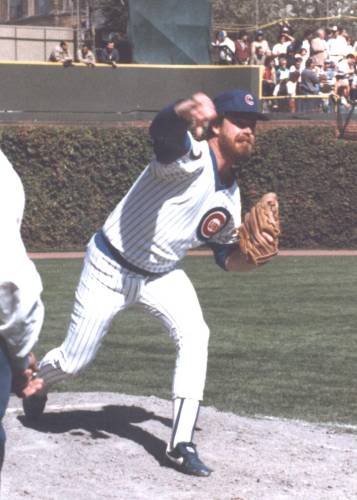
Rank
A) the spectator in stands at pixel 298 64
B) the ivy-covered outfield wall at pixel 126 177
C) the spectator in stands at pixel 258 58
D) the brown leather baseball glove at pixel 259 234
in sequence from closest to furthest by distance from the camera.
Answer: the brown leather baseball glove at pixel 259 234
the ivy-covered outfield wall at pixel 126 177
the spectator in stands at pixel 298 64
the spectator in stands at pixel 258 58

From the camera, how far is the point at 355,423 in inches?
296

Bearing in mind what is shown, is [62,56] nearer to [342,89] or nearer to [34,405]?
[342,89]

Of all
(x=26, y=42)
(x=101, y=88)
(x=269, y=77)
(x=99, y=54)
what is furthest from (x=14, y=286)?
(x=26, y=42)

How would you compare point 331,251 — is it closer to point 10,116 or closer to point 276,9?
point 10,116

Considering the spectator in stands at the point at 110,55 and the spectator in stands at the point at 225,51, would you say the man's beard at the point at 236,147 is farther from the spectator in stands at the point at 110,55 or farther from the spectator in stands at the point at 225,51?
the spectator in stands at the point at 225,51

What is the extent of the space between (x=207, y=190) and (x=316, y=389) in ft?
10.9

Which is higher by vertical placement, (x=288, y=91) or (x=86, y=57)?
(x=86, y=57)

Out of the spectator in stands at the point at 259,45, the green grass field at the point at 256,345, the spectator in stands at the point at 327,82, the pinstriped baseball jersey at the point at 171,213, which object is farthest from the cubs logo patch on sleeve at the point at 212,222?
the spectator in stands at the point at 259,45

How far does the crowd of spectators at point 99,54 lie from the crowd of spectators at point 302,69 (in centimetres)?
230

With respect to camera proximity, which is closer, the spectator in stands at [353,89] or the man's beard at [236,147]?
the man's beard at [236,147]

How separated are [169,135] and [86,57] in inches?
853

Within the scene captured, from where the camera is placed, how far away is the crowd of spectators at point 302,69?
90.6 feet

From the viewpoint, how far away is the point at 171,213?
6020mm

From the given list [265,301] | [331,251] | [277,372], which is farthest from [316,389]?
[331,251]
